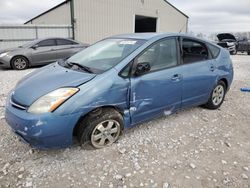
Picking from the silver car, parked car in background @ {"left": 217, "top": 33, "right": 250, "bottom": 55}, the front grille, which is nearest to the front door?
the front grille

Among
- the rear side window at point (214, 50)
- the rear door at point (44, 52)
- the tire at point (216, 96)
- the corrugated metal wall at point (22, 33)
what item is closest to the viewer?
the rear side window at point (214, 50)

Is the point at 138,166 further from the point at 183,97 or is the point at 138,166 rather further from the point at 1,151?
the point at 1,151

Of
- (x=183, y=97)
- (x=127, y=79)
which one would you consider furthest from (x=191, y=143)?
(x=127, y=79)

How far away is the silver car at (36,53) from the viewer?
785 cm

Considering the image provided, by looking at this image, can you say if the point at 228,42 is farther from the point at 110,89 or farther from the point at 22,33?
the point at 110,89

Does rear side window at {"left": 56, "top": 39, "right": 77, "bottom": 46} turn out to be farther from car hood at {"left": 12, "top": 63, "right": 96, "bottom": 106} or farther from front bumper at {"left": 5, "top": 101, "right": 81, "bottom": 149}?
front bumper at {"left": 5, "top": 101, "right": 81, "bottom": 149}

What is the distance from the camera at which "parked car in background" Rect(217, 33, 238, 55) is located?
1533 centimetres

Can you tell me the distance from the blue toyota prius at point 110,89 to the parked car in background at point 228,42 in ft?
43.0

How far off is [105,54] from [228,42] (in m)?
14.9

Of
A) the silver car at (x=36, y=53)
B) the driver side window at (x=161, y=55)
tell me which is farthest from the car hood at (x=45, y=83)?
the silver car at (x=36, y=53)

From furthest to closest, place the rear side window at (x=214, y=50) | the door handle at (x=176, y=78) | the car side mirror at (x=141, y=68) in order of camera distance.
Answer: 1. the rear side window at (x=214, y=50)
2. the door handle at (x=176, y=78)
3. the car side mirror at (x=141, y=68)

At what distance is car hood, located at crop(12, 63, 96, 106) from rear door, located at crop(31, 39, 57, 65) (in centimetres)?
586

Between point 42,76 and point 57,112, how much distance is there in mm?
771

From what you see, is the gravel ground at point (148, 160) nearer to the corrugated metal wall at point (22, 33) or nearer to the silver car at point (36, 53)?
the silver car at point (36, 53)
